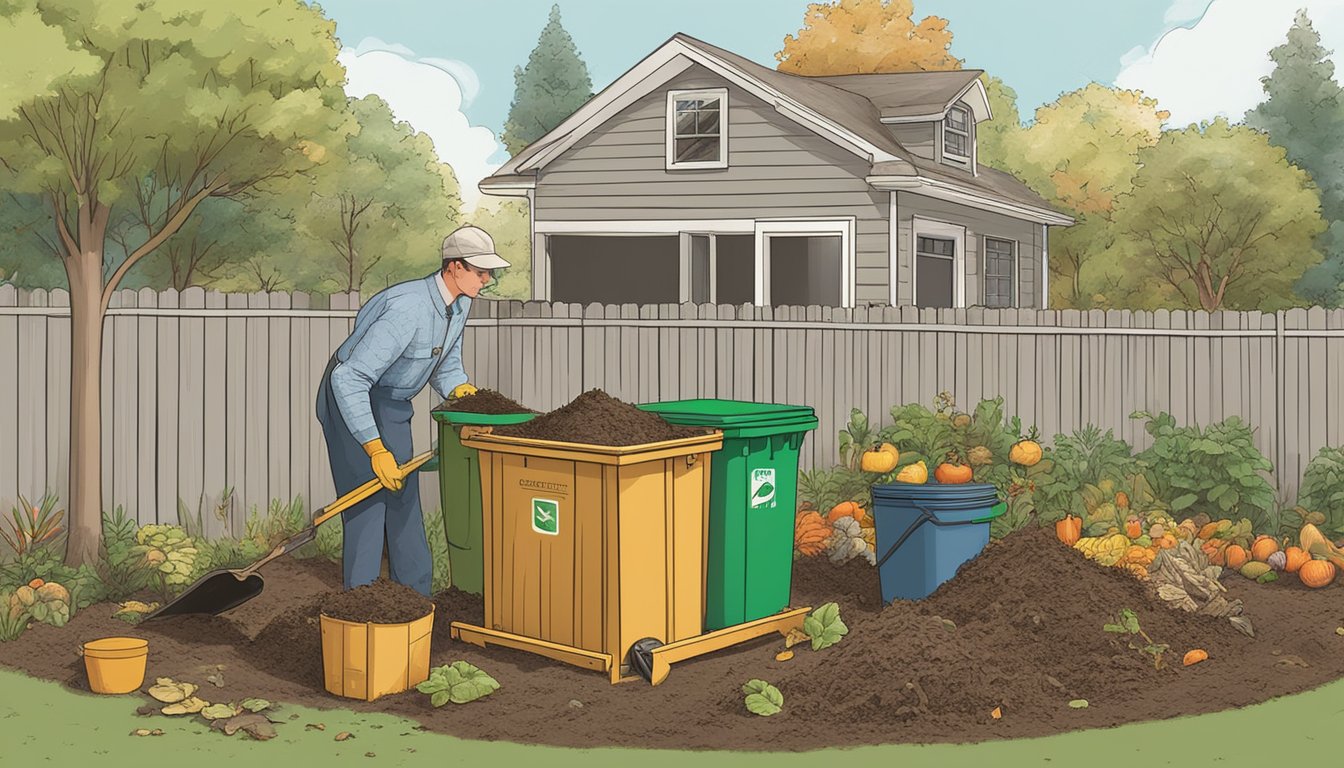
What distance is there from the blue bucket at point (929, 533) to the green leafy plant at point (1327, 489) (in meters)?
3.55

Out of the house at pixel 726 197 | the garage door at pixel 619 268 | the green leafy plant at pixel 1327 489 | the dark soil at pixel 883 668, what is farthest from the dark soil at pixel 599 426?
the garage door at pixel 619 268

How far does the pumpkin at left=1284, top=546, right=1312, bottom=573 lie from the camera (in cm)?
982

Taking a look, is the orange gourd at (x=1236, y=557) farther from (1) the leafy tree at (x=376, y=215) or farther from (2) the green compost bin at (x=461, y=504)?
(1) the leafy tree at (x=376, y=215)

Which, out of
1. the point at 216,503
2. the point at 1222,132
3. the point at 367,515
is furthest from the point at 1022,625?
the point at 1222,132

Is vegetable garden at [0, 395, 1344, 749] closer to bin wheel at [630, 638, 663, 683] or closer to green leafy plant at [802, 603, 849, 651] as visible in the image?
green leafy plant at [802, 603, 849, 651]

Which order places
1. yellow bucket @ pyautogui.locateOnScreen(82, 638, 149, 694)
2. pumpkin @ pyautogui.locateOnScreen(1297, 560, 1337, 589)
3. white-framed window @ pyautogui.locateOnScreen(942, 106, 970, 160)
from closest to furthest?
yellow bucket @ pyautogui.locateOnScreen(82, 638, 149, 694) → pumpkin @ pyautogui.locateOnScreen(1297, 560, 1337, 589) → white-framed window @ pyautogui.locateOnScreen(942, 106, 970, 160)

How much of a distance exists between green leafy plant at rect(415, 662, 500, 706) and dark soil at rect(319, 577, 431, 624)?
31 cm

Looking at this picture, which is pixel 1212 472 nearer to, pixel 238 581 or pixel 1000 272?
pixel 238 581

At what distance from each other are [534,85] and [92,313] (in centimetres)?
5033

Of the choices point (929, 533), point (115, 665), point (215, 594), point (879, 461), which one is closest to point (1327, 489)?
point (879, 461)

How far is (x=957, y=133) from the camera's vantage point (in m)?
21.7

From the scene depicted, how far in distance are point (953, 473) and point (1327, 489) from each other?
2.98 meters

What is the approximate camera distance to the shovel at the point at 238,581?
7.75m

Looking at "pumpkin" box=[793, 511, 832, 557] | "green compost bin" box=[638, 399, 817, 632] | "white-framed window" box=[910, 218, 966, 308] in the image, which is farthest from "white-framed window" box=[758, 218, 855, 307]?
"green compost bin" box=[638, 399, 817, 632]
